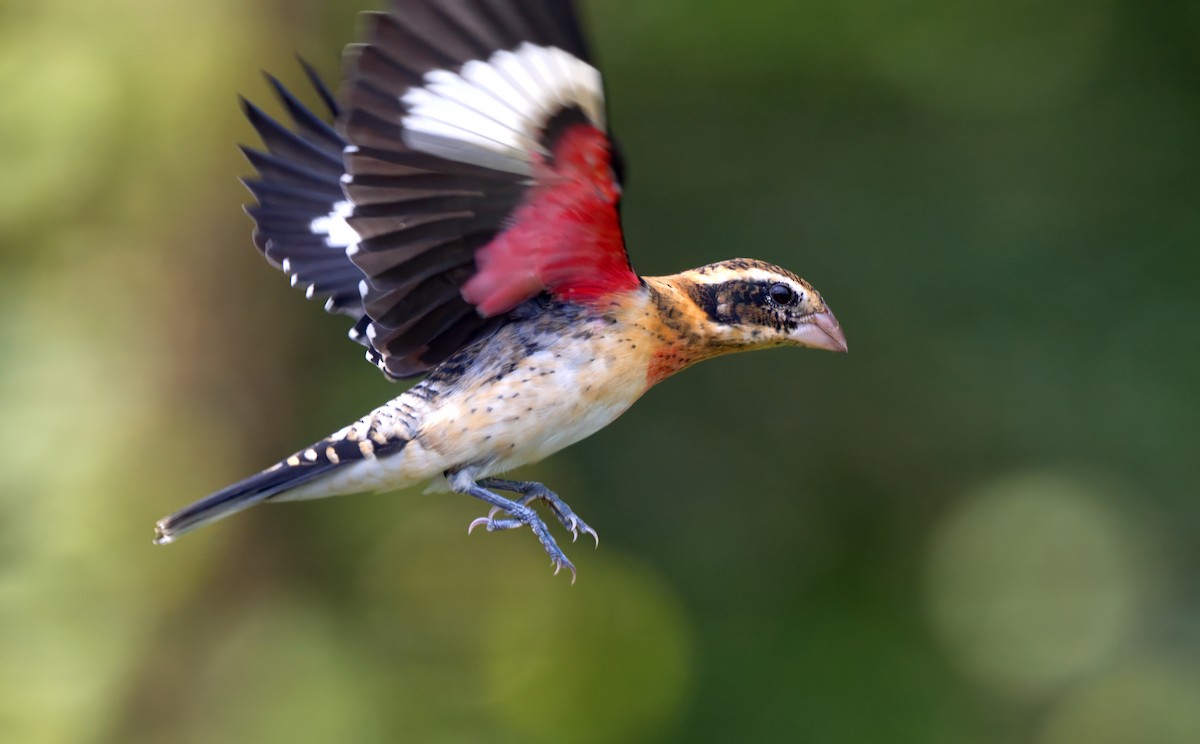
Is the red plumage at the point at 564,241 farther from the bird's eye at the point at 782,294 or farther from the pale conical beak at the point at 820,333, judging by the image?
the pale conical beak at the point at 820,333

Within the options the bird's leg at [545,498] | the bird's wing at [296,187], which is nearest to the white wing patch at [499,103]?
the bird's leg at [545,498]

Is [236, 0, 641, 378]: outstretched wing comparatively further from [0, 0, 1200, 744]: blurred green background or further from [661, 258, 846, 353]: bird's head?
[0, 0, 1200, 744]: blurred green background

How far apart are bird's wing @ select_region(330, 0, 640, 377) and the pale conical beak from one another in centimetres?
58

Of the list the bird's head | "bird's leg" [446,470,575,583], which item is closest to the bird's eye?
the bird's head

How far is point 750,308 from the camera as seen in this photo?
370 centimetres

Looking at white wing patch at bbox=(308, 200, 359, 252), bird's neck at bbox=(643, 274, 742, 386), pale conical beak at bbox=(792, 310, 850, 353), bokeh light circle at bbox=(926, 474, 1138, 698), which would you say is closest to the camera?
bird's neck at bbox=(643, 274, 742, 386)

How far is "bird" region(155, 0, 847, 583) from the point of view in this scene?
2.91 metres

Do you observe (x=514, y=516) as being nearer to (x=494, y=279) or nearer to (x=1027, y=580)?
(x=494, y=279)

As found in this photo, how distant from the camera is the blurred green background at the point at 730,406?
7262 millimetres

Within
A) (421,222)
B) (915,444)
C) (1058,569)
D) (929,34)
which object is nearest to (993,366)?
(915,444)

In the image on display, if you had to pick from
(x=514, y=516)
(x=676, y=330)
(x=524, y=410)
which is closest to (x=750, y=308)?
(x=676, y=330)

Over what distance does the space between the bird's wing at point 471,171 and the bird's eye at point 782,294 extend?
449 mm

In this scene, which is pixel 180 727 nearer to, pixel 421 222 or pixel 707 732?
pixel 707 732

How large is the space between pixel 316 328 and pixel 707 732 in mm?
3383
